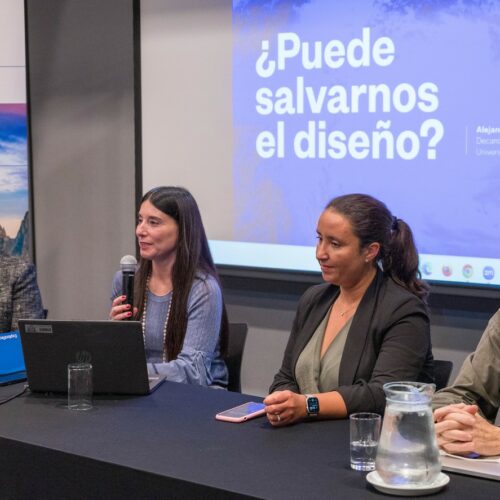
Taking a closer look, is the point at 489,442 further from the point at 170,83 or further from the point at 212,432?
the point at 170,83

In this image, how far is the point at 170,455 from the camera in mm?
1997

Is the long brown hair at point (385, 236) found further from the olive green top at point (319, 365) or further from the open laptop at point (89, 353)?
the open laptop at point (89, 353)

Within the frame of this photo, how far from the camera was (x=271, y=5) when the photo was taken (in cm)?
388

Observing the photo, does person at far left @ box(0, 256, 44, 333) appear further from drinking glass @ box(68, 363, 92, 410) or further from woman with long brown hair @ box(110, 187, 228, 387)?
drinking glass @ box(68, 363, 92, 410)

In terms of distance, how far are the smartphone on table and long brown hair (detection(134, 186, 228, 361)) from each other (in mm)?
695

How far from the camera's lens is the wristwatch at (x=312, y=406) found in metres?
2.23

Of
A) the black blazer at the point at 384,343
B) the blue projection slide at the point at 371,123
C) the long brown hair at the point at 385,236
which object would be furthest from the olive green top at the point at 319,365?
the blue projection slide at the point at 371,123

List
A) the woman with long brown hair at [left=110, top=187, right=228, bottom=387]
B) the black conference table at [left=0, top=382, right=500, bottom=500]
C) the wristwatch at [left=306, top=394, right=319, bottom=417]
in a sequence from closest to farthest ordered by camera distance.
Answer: the black conference table at [left=0, top=382, right=500, bottom=500]
the wristwatch at [left=306, top=394, right=319, bottom=417]
the woman with long brown hair at [left=110, top=187, right=228, bottom=387]

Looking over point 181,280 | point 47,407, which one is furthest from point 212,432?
point 181,280

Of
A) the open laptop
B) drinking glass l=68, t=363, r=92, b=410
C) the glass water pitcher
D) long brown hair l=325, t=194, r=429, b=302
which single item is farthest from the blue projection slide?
the glass water pitcher

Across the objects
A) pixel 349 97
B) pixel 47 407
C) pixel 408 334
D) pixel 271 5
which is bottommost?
pixel 47 407

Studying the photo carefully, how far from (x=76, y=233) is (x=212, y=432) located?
9.23ft

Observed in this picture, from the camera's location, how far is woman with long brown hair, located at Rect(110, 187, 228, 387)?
3008 millimetres

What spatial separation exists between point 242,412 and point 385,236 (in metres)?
0.72
